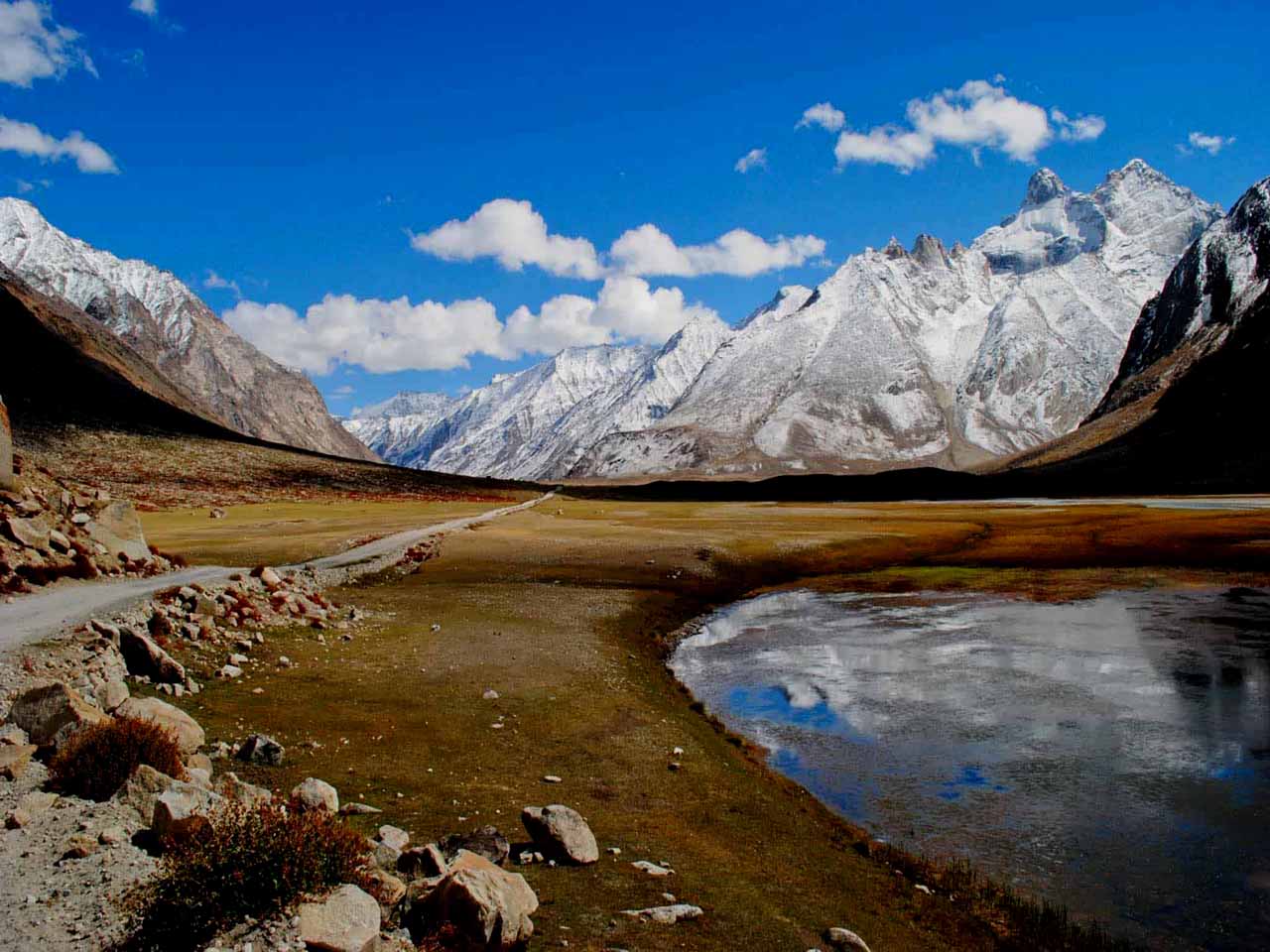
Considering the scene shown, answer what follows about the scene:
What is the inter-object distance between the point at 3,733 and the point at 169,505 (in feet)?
412

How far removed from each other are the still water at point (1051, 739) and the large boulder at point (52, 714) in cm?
1523

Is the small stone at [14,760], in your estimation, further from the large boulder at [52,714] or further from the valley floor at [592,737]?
the valley floor at [592,737]

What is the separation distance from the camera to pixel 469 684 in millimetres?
25500

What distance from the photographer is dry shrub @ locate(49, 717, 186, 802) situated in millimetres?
12456

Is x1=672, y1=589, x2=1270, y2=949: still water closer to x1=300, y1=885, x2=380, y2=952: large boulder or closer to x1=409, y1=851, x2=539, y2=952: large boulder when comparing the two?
x1=409, y1=851, x2=539, y2=952: large boulder

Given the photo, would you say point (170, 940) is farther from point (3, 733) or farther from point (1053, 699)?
point (1053, 699)

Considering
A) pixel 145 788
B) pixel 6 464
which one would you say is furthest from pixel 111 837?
pixel 6 464

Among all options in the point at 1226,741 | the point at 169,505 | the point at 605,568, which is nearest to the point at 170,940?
the point at 1226,741

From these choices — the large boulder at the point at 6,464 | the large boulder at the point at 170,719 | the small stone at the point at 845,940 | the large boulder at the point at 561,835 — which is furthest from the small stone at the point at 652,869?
the large boulder at the point at 6,464

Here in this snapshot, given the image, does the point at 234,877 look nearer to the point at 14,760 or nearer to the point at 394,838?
the point at 394,838

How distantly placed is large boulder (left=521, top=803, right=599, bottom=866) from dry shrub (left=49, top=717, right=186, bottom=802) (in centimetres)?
601

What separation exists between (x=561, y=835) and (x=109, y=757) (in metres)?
7.27

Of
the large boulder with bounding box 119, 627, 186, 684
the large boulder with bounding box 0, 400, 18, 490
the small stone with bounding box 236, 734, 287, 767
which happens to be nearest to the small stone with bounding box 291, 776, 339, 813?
the small stone with bounding box 236, 734, 287, 767

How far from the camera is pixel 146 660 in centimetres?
2144
